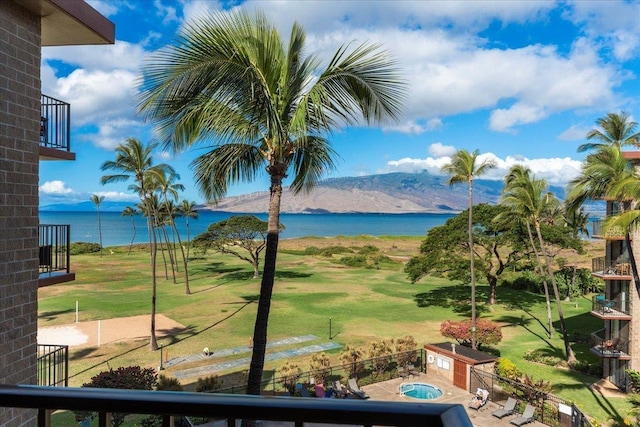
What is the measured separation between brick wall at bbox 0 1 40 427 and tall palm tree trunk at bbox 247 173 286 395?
329cm

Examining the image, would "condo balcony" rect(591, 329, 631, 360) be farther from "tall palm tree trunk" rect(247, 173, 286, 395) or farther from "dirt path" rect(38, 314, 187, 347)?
"dirt path" rect(38, 314, 187, 347)

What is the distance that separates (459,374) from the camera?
50.4 ft

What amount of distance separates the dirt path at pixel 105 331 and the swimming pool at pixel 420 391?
12972 mm

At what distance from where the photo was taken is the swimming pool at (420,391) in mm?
14672

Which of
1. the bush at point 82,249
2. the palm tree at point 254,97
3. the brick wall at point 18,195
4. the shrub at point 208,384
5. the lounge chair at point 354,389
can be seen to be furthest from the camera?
the bush at point 82,249

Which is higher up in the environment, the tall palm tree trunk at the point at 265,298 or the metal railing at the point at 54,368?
the tall palm tree trunk at the point at 265,298

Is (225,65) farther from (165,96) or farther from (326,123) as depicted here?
(326,123)

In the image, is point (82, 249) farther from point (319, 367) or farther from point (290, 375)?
point (290, 375)

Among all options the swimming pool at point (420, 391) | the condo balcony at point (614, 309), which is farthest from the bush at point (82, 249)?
the condo balcony at point (614, 309)

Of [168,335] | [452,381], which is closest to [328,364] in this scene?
[452,381]

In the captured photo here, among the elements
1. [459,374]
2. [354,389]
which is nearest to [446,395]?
[459,374]

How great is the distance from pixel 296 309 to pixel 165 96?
23.4 meters

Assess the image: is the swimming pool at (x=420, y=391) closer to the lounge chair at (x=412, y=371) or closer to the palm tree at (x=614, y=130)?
the lounge chair at (x=412, y=371)

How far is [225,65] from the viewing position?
7004 mm
